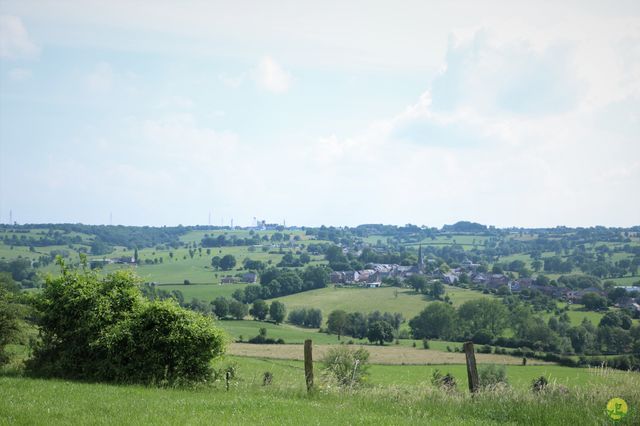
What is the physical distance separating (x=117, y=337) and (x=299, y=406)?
22.6 feet

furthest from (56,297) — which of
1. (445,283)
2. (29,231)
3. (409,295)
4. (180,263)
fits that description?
(29,231)

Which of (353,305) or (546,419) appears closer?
(546,419)

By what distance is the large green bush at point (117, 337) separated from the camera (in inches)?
657

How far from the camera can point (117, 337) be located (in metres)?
16.7

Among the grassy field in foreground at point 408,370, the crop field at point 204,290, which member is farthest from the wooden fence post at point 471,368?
the crop field at point 204,290

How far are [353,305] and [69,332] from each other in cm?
9130

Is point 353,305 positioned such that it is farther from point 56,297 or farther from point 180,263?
point 56,297

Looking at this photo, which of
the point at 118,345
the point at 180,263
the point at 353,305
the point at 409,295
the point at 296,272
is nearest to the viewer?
the point at 118,345

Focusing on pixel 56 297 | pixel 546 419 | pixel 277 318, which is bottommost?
pixel 277 318

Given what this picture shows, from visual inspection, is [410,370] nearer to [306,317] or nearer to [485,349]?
[485,349]

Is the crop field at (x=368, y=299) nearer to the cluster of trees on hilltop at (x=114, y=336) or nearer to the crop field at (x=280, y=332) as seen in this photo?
the crop field at (x=280, y=332)

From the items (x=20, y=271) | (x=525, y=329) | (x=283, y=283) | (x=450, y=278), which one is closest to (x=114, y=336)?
(x=525, y=329)

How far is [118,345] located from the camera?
55.4 feet

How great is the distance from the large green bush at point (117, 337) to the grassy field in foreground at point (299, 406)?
59.5 inches
